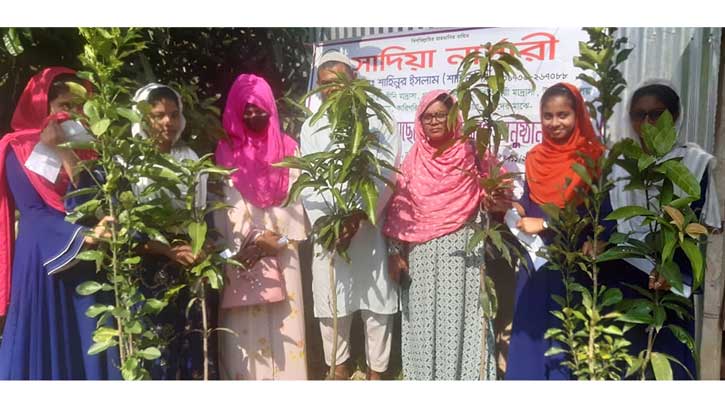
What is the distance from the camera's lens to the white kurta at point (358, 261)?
109 inches

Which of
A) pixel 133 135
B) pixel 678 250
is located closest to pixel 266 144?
pixel 133 135

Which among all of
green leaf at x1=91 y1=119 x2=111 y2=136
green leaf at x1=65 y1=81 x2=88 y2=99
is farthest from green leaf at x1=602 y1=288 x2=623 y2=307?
green leaf at x1=65 y1=81 x2=88 y2=99

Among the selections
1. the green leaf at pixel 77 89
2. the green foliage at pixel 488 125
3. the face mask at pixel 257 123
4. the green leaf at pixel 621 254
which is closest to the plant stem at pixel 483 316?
the green foliage at pixel 488 125

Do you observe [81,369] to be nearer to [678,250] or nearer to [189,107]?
[189,107]

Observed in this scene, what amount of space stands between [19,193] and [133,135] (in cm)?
55

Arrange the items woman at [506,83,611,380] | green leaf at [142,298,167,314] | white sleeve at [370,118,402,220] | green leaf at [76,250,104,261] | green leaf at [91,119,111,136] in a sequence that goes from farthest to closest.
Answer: white sleeve at [370,118,402,220], woman at [506,83,611,380], green leaf at [142,298,167,314], green leaf at [76,250,104,261], green leaf at [91,119,111,136]

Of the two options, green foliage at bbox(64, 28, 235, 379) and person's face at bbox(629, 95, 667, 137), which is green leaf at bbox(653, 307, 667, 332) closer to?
person's face at bbox(629, 95, 667, 137)

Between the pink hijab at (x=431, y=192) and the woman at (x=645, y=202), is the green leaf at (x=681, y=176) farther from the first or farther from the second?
the pink hijab at (x=431, y=192)

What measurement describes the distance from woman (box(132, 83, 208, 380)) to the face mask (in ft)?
0.92

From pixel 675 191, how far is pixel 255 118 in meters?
1.85

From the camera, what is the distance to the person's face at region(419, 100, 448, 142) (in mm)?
2695

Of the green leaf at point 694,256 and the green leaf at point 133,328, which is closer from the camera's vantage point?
the green leaf at point 694,256

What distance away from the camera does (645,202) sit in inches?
104

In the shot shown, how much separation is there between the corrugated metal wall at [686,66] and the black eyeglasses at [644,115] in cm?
4
